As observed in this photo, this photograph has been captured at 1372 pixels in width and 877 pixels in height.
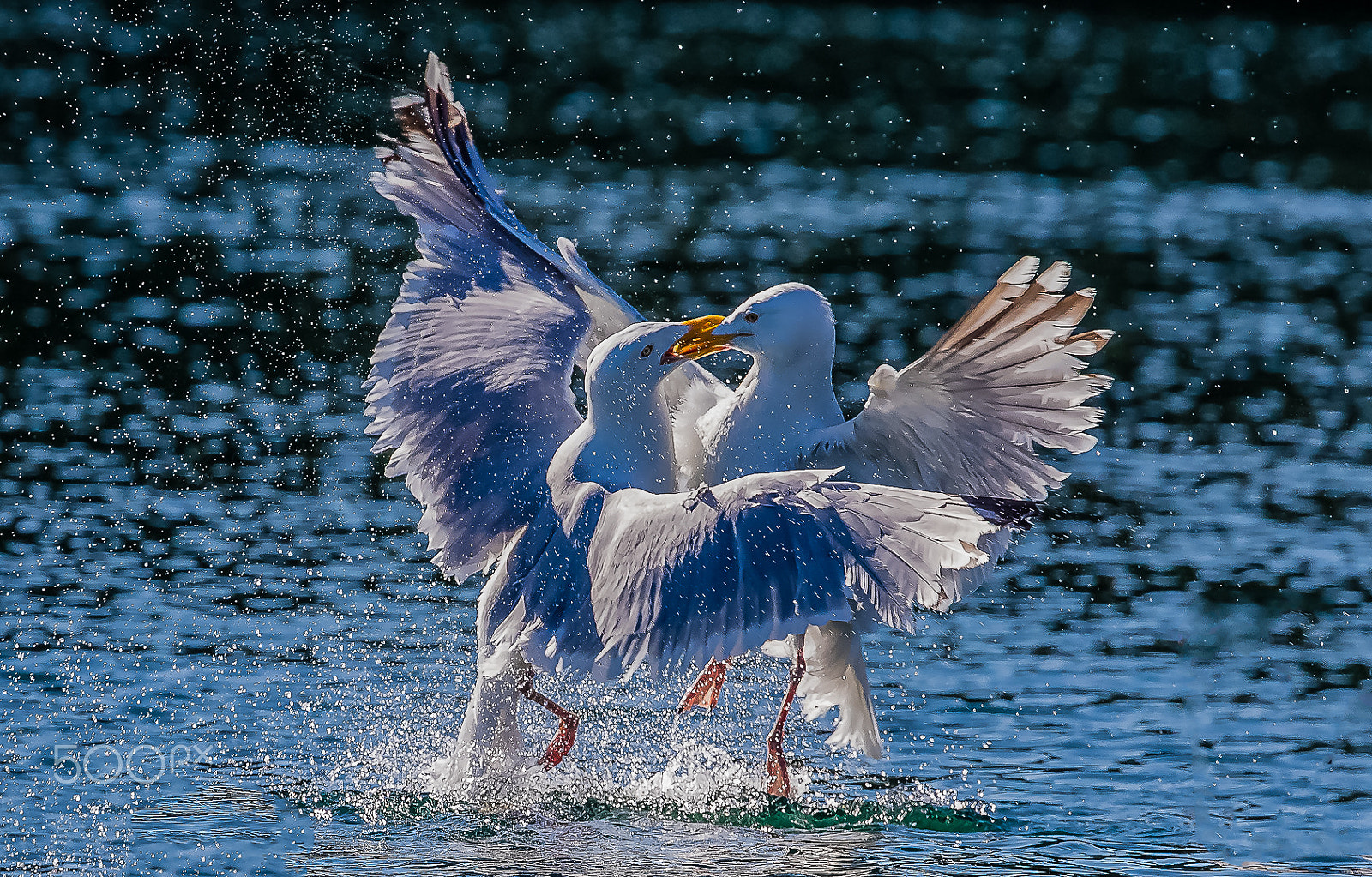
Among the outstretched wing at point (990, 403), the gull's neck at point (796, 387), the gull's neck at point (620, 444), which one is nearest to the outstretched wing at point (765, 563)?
the gull's neck at point (620, 444)

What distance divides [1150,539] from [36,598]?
5.95 metres

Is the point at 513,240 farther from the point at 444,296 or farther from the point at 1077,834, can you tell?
the point at 1077,834

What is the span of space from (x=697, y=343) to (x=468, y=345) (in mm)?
1154

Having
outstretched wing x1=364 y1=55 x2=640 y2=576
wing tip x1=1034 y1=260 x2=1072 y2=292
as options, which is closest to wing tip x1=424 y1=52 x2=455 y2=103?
outstretched wing x1=364 y1=55 x2=640 y2=576

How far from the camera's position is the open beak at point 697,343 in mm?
7637

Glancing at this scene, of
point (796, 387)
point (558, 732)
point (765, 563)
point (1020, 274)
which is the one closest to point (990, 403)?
point (1020, 274)

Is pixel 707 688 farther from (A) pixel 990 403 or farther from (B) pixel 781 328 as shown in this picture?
(A) pixel 990 403

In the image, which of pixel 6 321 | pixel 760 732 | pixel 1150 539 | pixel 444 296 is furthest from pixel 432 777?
pixel 6 321

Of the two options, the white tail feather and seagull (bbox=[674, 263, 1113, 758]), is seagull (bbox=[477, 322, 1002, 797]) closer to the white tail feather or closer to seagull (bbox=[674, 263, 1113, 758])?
seagull (bbox=[674, 263, 1113, 758])

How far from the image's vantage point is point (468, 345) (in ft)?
27.4

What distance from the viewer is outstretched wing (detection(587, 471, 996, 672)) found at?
6.55m

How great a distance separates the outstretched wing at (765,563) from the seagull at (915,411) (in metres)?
0.89

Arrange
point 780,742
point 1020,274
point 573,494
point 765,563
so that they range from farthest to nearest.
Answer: point 780,742 < point 1020,274 < point 573,494 < point 765,563

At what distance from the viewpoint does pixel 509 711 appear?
7.84 metres
